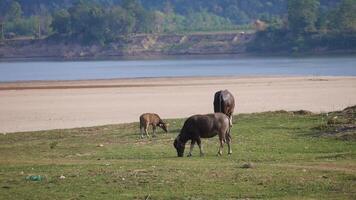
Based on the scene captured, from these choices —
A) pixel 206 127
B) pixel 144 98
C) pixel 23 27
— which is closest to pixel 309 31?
pixel 23 27

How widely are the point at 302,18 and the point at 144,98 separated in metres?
89.7

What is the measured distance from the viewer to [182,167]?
20.8 meters


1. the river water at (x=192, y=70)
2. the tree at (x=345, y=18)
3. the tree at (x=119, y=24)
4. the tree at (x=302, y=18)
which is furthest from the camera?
the tree at (x=119, y=24)

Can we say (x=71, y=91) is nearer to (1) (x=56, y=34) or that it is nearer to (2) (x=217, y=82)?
(2) (x=217, y=82)

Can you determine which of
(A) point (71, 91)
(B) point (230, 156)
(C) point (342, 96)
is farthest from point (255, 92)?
(B) point (230, 156)

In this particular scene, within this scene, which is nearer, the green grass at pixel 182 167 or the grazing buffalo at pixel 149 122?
the green grass at pixel 182 167

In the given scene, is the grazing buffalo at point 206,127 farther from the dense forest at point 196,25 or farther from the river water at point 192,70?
the dense forest at point 196,25

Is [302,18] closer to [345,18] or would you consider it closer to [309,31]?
[309,31]

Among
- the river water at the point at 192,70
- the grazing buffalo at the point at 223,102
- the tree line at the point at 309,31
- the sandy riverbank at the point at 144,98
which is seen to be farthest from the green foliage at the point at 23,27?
the grazing buffalo at the point at 223,102

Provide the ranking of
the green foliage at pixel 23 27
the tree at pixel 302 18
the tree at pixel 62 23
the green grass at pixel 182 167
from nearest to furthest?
the green grass at pixel 182 167
the tree at pixel 302 18
the tree at pixel 62 23
the green foliage at pixel 23 27

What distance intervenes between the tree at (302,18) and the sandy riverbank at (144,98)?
67.8m

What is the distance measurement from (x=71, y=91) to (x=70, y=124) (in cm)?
2188

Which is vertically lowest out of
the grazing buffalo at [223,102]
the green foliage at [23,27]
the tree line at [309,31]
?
the green foliage at [23,27]

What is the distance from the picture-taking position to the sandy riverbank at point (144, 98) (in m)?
41.0
